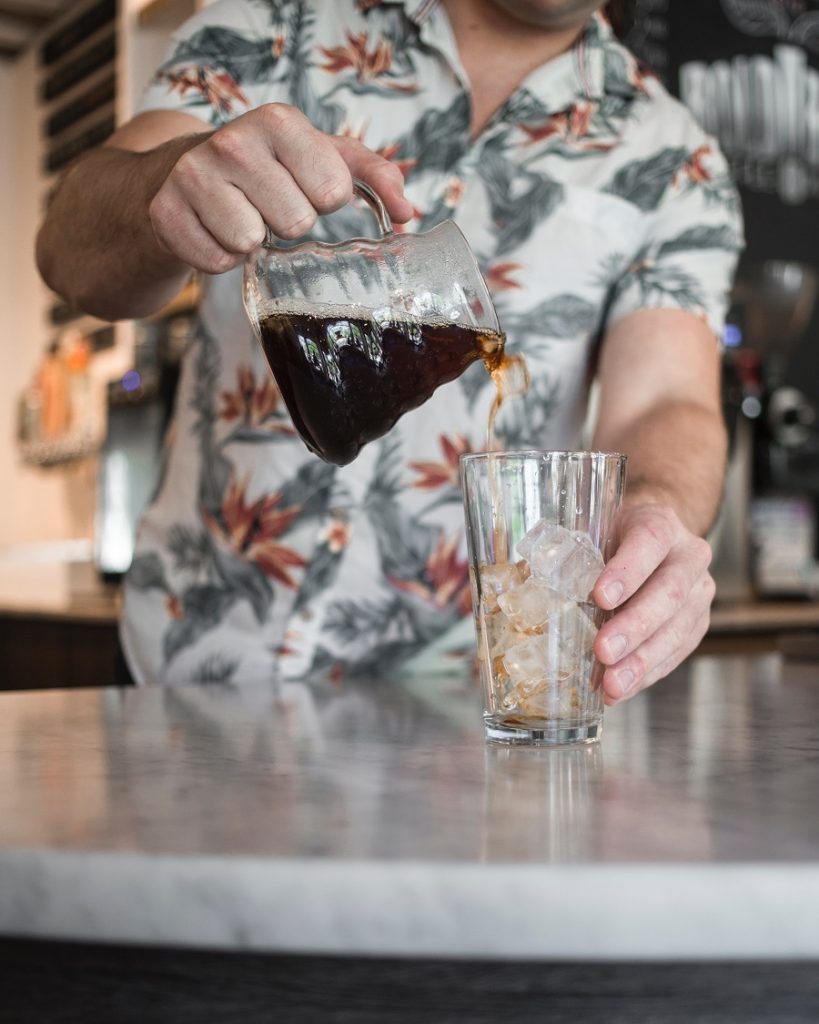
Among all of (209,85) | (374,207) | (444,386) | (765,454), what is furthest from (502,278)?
(765,454)

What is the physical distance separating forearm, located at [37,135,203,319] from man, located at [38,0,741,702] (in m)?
0.01

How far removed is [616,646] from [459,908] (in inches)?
12.9

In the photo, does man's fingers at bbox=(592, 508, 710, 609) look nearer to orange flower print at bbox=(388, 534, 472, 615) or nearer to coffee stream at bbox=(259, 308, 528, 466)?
coffee stream at bbox=(259, 308, 528, 466)

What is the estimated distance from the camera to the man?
140cm

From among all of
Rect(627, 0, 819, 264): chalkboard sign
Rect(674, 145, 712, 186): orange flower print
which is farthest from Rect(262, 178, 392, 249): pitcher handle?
Rect(627, 0, 819, 264): chalkboard sign

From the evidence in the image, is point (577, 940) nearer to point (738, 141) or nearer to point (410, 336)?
point (410, 336)

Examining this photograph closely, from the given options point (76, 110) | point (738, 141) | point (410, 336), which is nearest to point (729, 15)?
point (738, 141)

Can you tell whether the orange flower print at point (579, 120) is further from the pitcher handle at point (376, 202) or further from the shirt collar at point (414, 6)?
the pitcher handle at point (376, 202)

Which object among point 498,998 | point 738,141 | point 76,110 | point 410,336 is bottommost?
point 498,998

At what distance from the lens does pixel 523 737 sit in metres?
0.84

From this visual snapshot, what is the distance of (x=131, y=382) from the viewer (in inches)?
128

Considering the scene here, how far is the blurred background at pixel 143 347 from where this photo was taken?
3002 millimetres

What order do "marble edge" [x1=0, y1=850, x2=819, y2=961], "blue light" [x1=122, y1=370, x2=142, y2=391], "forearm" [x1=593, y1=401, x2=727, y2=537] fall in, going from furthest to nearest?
"blue light" [x1=122, y1=370, x2=142, y2=391], "forearm" [x1=593, y1=401, x2=727, y2=537], "marble edge" [x1=0, y1=850, x2=819, y2=961]

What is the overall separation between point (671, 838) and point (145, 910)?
23cm
